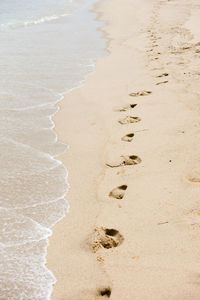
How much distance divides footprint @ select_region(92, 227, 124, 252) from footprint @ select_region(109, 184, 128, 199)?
462 millimetres

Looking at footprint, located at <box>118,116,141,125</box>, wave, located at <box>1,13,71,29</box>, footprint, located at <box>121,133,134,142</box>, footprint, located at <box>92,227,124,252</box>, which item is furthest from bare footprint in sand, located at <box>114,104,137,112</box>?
wave, located at <box>1,13,71,29</box>

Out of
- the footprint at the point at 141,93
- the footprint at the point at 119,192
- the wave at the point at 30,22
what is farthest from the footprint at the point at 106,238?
the wave at the point at 30,22

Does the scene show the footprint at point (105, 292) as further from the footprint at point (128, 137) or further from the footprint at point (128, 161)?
the footprint at point (128, 137)

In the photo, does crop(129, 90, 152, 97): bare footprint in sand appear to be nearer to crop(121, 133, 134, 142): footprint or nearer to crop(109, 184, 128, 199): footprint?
crop(121, 133, 134, 142): footprint

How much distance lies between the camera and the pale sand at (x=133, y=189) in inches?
84.3

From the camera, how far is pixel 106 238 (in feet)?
8.22

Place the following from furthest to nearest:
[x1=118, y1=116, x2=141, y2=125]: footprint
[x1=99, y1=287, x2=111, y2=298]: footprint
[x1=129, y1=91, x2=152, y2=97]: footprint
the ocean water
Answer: [x1=129, y1=91, x2=152, y2=97]: footprint → [x1=118, y1=116, x2=141, y2=125]: footprint → the ocean water → [x1=99, y1=287, x2=111, y2=298]: footprint

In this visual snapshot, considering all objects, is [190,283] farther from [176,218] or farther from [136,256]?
[176,218]

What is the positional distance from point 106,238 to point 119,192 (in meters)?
0.62

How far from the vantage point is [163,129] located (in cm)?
403

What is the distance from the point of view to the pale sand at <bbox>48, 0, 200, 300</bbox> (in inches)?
84.3

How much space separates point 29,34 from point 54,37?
3.36 feet

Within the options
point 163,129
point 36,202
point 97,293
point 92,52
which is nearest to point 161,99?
Result: point 163,129

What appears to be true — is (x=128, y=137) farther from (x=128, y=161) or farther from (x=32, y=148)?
(x=32, y=148)
